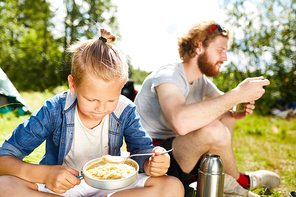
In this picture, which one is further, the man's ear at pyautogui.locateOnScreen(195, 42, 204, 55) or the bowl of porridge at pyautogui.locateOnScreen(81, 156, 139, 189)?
the man's ear at pyautogui.locateOnScreen(195, 42, 204, 55)

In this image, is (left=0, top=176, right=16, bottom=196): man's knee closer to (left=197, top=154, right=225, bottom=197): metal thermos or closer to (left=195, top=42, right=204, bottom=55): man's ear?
(left=197, top=154, right=225, bottom=197): metal thermos

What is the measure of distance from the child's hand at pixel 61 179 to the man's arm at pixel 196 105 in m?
0.82

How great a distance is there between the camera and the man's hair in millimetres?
2350

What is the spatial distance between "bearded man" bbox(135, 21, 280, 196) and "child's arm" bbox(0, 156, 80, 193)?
0.85m

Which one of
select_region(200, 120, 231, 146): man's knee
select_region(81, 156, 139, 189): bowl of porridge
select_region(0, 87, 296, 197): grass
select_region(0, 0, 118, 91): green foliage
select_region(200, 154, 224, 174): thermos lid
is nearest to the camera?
select_region(81, 156, 139, 189): bowl of porridge

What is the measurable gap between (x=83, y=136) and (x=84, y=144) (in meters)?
0.06

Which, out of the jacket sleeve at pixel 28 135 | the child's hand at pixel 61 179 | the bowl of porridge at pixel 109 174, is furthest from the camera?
the jacket sleeve at pixel 28 135

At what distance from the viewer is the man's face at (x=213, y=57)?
2.29 meters

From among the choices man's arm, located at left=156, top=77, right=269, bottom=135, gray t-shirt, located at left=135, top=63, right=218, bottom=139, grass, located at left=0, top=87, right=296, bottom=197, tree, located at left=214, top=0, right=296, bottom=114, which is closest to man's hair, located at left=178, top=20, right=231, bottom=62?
gray t-shirt, located at left=135, top=63, right=218, bottom=139

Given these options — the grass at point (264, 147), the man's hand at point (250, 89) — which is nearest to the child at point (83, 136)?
the grass at point (264, 147)

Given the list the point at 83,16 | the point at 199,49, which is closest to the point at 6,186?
the point at 199,49

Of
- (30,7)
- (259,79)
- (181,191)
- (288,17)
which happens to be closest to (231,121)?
(259,79)

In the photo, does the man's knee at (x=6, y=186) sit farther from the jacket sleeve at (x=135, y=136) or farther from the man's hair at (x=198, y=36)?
the man's hair at (x=198, y=36)

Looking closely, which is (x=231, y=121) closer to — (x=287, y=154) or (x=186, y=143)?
(x=186, y=143)
